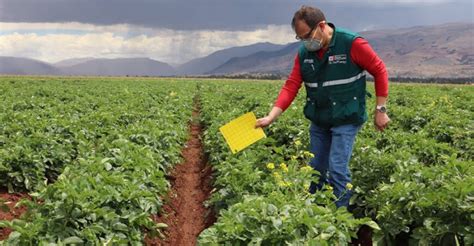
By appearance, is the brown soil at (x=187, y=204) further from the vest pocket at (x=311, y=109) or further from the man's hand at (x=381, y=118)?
the man's hand at (x=381, y=118)

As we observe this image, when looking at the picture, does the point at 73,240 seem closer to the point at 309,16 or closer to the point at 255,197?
the point at 255,197

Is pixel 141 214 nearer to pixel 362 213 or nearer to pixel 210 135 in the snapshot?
pixel 362 213

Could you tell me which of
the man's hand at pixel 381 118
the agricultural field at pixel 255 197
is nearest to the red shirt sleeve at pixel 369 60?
the man's hand at pixel 381 118

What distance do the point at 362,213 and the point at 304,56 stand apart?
213 cm

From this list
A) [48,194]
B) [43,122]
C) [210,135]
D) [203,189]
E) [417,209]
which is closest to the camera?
[417,209]

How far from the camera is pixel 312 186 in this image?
600 cm

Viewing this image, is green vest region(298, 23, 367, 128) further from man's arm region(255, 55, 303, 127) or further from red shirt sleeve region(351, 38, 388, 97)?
man's arm region(255, 55, 303, 127)

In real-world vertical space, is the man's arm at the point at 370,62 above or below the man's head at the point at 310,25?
below

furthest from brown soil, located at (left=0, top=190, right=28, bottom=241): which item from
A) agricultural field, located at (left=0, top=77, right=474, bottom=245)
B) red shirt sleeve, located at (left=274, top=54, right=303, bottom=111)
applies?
red shirt sleeve, located at (left=274, top=54, right=303, bottom=111)

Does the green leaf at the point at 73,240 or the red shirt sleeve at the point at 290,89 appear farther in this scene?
the red shirt sleeve at the point at 290,89

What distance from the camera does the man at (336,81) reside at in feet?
16.3

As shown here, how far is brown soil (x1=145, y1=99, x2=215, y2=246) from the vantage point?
6566 mm

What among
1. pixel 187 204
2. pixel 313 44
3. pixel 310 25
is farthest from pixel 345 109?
pixel 187 204

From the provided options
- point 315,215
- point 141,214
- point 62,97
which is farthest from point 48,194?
point 62,97
